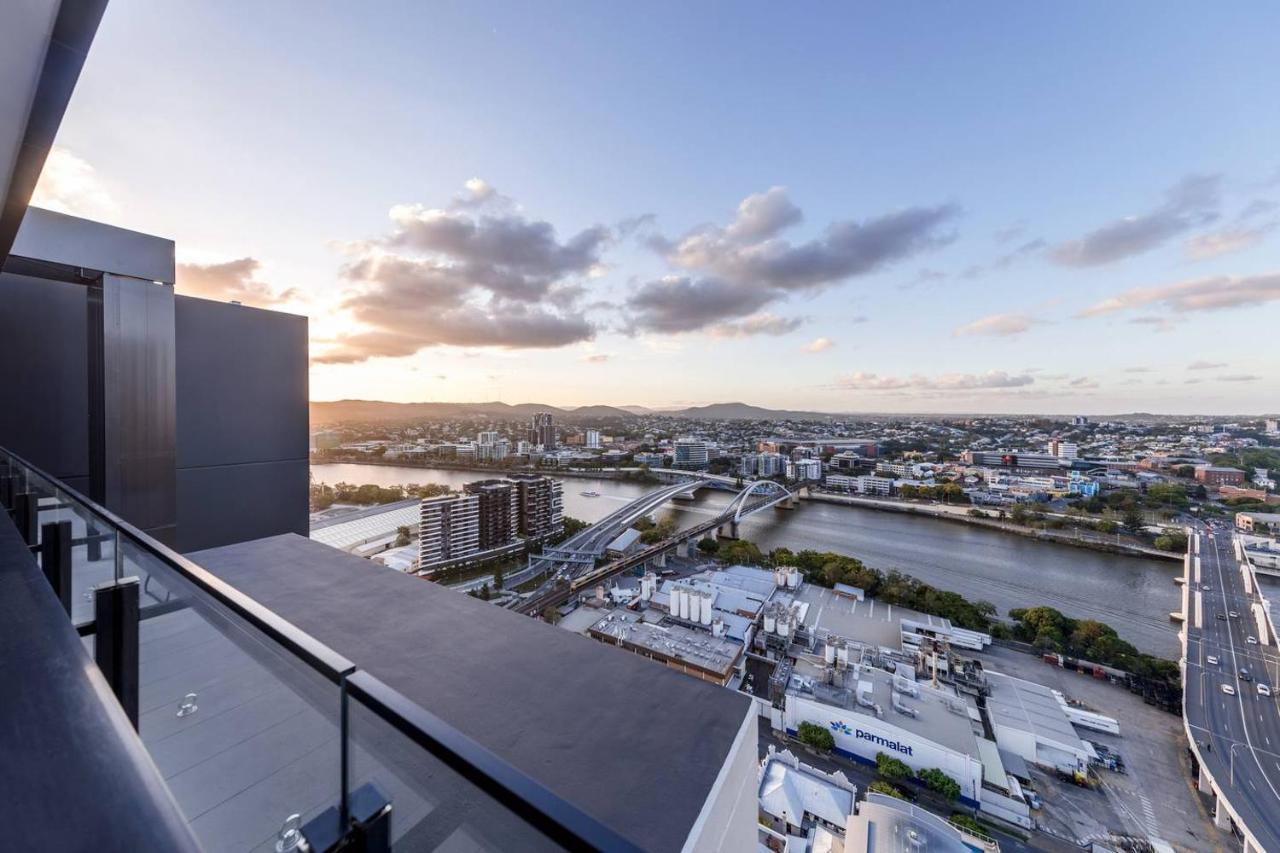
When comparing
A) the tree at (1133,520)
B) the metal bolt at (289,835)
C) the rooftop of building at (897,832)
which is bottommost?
the rooftop of building at (897,832)

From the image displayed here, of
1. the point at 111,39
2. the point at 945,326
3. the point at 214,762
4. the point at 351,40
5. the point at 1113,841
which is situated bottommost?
the point at 1113,841

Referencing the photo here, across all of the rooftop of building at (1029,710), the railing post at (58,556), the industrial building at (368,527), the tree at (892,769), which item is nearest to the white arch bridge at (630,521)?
the industrial building at (368,527)

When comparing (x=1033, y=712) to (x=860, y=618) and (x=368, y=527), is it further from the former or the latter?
(x=368, y=527)

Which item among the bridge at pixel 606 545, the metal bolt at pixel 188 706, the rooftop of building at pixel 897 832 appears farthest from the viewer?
the bridge at pixel 606 545

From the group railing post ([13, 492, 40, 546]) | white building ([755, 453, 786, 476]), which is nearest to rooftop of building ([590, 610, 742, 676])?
railing post ([13, 492, 40, 546])

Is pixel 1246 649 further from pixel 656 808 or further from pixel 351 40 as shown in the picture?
pixel 351 40

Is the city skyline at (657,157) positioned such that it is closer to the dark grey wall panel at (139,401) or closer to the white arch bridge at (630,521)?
the dark grey wall panel at (139,401)

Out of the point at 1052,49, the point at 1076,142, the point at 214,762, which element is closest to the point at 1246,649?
the point at 1076,142
